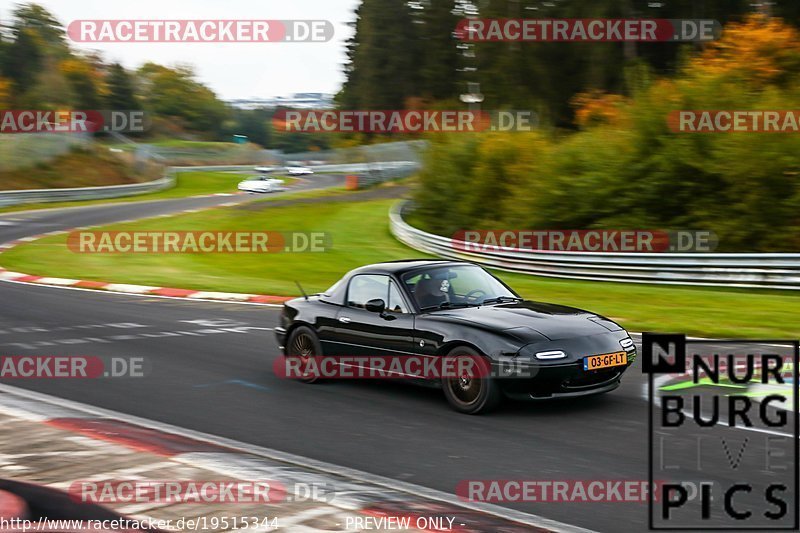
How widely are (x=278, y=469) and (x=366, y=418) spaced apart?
6.19 feet

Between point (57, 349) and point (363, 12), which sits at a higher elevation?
point (363, 12)

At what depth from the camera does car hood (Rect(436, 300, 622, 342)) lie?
311 inches

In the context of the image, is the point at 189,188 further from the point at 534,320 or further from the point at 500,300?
the point at 534,320

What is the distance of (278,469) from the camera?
6.25m

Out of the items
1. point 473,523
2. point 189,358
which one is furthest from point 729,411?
point 189,358

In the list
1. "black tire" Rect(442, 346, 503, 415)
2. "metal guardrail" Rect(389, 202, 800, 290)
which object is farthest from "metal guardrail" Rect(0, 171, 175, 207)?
"black tire" Rect(442, 346, 503, 415)

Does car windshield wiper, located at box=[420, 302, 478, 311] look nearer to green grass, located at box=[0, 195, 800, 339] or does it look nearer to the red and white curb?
the red and white curb

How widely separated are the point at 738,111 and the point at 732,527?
18574 mm

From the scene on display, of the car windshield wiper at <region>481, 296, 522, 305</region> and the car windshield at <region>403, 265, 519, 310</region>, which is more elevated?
the car windshield at <region>403, 265, 519, 310</region>

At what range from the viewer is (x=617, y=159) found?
24.5 m

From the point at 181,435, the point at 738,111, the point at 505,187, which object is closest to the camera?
the point at 181,435

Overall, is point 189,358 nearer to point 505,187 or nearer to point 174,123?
point 505,187

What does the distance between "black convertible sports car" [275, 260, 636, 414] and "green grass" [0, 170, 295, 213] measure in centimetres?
3922

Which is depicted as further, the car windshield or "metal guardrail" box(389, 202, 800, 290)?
"metal guardrail" box(389, 202, 800, 290)
